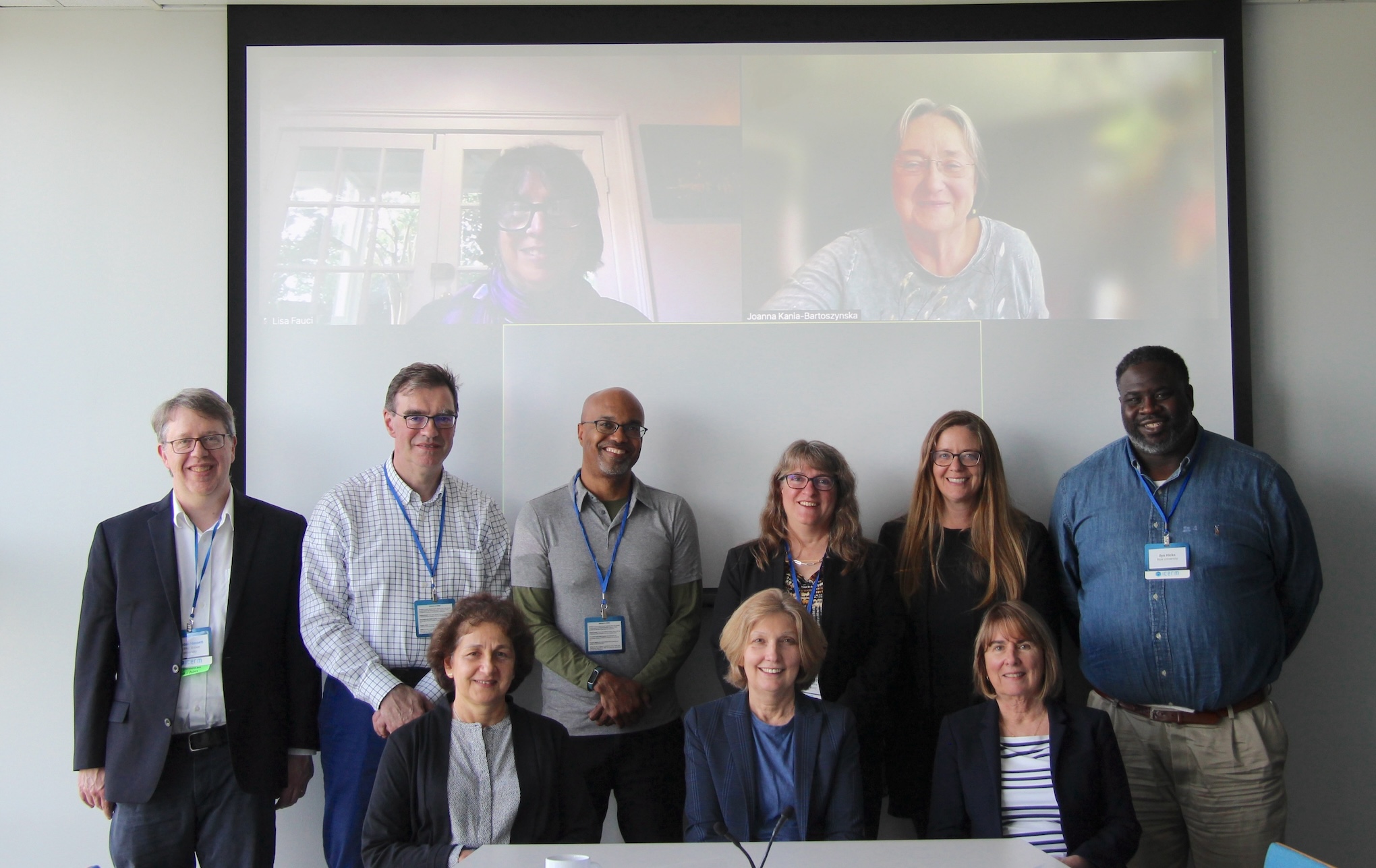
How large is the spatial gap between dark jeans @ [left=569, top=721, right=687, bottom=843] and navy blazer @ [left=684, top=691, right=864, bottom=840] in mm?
597

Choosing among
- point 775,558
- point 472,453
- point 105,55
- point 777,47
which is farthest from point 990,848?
point 105,55

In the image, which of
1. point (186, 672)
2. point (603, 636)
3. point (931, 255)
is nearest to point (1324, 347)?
point (931, 255)

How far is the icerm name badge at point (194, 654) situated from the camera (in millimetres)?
2695

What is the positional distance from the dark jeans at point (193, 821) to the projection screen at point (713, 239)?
0.99 metres

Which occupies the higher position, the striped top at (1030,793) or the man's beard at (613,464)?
the man's beard at (613,464)

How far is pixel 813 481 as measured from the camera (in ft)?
9.66

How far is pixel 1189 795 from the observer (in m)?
2.84

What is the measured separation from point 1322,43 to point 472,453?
3.45 metres

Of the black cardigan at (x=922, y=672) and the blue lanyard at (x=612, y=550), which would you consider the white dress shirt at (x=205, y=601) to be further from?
the black cardigan at (x=922, y=672)

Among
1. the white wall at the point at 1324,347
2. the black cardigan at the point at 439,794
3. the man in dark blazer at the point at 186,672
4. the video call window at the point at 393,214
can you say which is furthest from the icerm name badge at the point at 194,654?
the white wall at the point at 1324,347

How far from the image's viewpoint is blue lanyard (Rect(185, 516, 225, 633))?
2.74m

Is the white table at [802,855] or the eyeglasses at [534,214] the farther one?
the eyeglasses at [534,214]

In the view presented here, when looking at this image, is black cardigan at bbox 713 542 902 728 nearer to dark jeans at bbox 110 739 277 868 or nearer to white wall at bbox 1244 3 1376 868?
dark jeans at bbox 110 739 277 868

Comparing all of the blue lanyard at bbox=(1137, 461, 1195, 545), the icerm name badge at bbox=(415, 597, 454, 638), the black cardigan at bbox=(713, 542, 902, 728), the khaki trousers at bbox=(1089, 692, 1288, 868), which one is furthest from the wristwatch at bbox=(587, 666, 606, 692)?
the blue lanyard at bbox=(1137, 461, 1195, 545)
